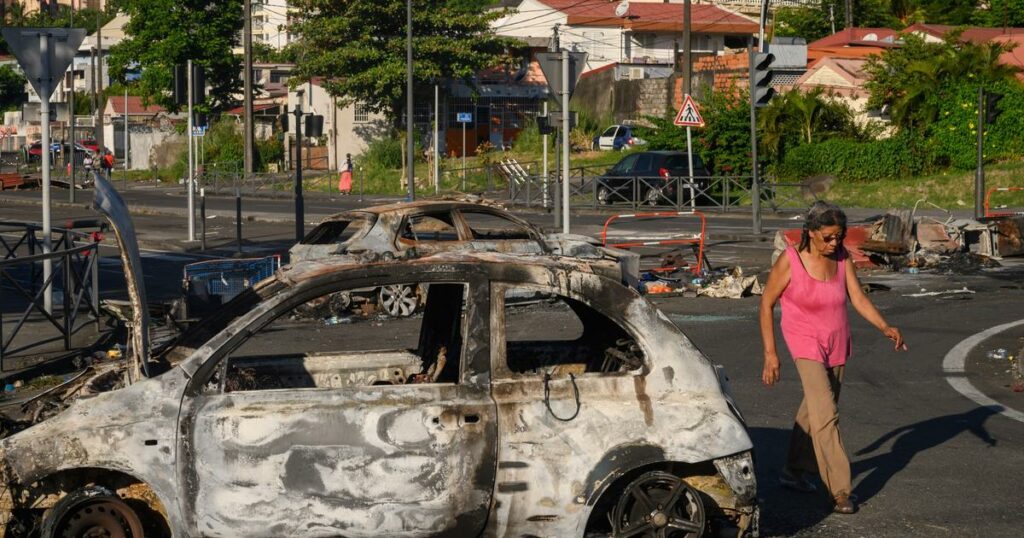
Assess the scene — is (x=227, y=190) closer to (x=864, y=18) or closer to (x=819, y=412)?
(x=864, y=18)

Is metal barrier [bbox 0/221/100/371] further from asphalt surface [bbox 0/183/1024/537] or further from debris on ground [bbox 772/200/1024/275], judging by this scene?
debris on ground [bbox 772/200/1024/275]

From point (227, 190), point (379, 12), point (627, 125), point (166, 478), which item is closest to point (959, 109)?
point (627, 125)

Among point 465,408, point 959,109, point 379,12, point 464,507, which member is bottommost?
point 464,507

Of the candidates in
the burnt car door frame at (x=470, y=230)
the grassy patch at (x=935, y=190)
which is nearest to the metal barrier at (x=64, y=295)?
the burnt car door frame at (x=470, y=230)

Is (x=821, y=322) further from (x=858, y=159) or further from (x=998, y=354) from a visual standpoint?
(x=858, y=159)

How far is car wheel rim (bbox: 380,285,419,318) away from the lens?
48.9 feet

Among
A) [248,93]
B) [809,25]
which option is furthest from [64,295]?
[809,25]

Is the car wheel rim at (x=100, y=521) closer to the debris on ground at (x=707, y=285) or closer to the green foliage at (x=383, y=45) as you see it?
the debris on ground at (x=707, y=285)

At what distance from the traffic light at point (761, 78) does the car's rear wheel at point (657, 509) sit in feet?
63.6

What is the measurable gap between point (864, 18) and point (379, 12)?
3129 centimetres

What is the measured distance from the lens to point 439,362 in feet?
21.7

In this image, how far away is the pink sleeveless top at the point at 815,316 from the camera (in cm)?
695

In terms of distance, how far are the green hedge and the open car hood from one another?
3690 cm

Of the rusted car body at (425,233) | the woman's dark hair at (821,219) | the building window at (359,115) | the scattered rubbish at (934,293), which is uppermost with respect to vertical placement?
the building window at (359,115)
